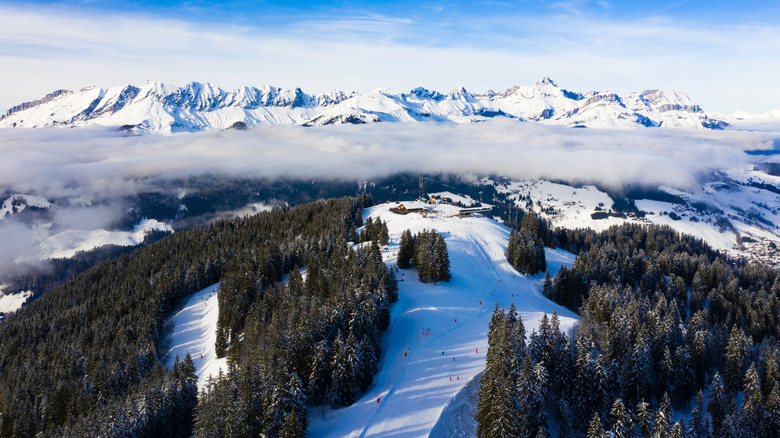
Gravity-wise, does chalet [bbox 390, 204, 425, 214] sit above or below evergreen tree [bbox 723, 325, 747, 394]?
above

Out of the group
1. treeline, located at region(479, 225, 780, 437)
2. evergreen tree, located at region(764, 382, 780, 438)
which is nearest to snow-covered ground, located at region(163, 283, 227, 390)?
treeline, located at region(479, 225, 780, 437)

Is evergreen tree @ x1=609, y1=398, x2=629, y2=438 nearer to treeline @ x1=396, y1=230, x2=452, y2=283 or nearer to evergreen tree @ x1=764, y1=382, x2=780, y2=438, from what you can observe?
evergreen tree @ x1=764, y1=382, x2=780, y2=438

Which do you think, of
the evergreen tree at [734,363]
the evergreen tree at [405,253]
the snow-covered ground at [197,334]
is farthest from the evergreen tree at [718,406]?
the snow-covered ground at [197,334]

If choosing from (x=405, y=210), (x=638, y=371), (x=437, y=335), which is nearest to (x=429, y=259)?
(x=437, y=335)

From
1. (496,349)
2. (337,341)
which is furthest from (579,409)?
(337,341)

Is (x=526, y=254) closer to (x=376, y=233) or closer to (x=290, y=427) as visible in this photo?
(x=376, y=233)

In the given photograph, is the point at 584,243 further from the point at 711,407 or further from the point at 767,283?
the point at 711,407

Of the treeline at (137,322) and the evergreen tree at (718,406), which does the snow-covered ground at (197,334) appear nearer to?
the treeline at (137,322)
